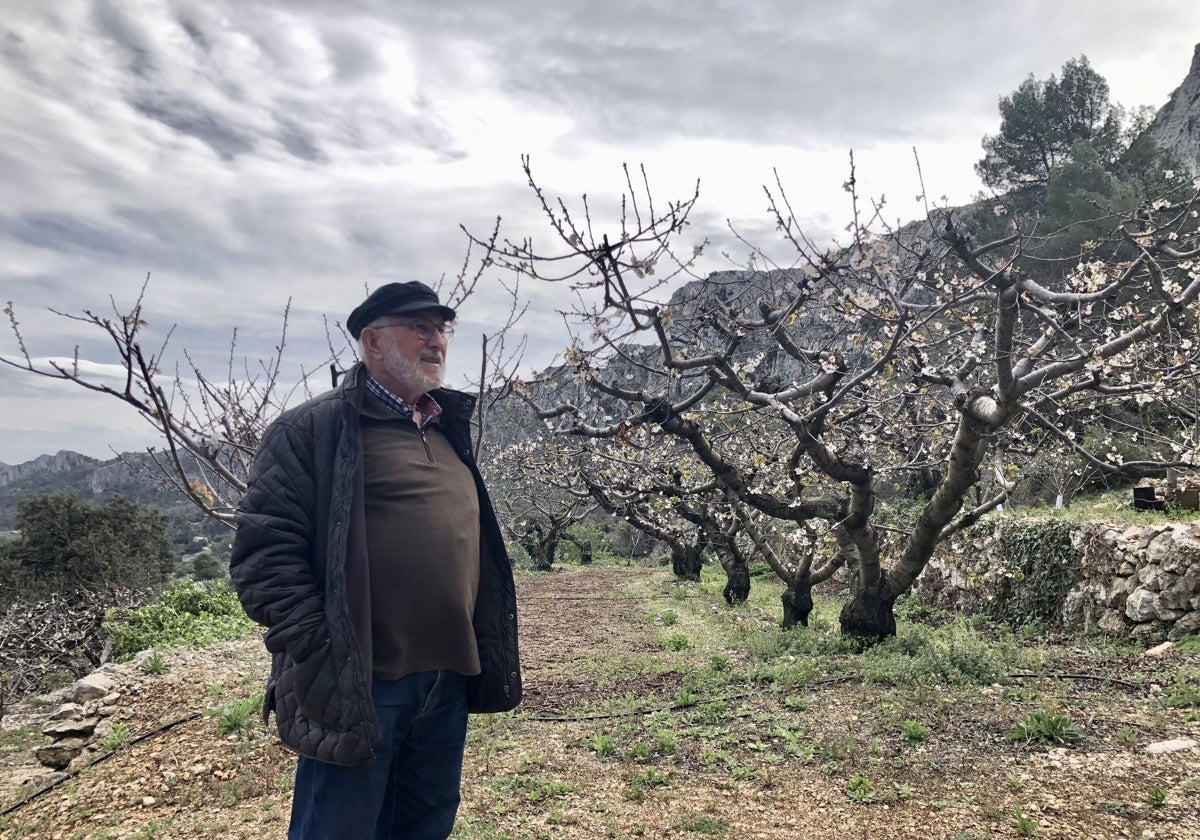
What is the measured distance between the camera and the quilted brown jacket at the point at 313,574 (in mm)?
2225

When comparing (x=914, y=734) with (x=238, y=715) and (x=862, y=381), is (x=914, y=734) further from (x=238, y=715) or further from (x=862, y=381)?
(x=238, y=715)

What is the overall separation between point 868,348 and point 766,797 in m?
6.19

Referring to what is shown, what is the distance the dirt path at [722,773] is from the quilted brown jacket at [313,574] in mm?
2285

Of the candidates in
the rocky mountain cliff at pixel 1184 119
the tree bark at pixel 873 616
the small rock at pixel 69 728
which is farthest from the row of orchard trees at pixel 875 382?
the rocky mountain cliff at pixel 1184 119

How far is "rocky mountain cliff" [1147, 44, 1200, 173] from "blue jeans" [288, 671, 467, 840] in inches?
1929

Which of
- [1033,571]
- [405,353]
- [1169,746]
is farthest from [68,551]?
[1169,746]

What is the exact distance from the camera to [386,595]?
97.0 inches

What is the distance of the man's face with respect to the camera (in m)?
2.75

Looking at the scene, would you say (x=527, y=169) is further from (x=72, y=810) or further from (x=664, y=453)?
(x=664, y=453)

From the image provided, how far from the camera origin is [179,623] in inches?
460

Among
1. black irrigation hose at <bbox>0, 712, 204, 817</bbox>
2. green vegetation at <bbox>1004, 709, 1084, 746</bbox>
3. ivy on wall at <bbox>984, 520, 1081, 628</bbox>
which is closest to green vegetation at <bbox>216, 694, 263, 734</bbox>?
black irrigation hose at <bbox>0, 712, 204, 817</bbox>

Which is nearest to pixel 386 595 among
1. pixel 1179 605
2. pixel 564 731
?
pixel 564 731

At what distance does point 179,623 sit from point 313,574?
11592mm

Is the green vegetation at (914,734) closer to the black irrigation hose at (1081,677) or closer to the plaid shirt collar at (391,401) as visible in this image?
the black irrigation hose at (1081,677)
